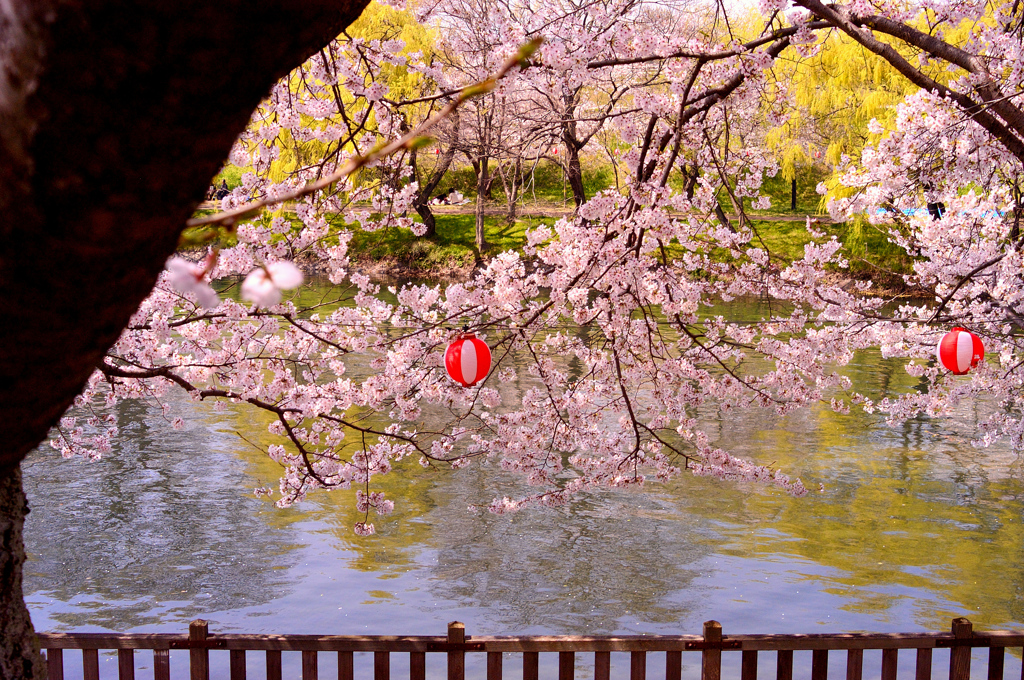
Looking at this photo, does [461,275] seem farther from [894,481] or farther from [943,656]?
[943,656]

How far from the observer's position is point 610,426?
1170 cm

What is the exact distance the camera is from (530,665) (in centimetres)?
355

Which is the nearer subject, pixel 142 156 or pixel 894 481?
pixel 142 156

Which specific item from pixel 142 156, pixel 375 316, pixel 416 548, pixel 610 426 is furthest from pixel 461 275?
pixel 142 156

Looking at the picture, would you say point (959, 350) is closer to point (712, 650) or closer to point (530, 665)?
point (712, 650)

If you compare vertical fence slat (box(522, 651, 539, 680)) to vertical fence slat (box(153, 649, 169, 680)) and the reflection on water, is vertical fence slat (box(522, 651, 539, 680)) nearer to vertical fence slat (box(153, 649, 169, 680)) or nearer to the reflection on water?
vertical fence slat (box(153, 649, 169, 680))

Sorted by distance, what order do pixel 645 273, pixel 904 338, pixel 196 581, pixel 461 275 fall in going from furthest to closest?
pixel 461 275 → pixel 904 338 → pixel 196 581 → pixel 645 273

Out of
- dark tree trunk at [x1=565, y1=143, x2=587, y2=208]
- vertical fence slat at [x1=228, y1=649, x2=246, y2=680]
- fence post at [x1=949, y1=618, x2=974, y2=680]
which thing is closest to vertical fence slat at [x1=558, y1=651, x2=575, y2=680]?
vertical fence slat at [x1=228, y1=649, x2=246, y2=680]

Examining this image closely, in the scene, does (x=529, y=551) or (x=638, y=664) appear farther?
(x=529, y=551)

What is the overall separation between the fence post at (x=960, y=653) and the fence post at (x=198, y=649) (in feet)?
10.5

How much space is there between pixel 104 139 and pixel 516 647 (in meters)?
3.09

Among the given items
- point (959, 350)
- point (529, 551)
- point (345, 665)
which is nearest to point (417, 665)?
point (345, 665)

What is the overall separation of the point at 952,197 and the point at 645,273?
6422 mm

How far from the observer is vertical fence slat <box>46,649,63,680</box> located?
3648 mm
